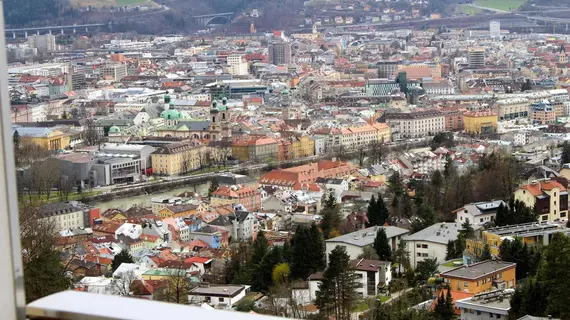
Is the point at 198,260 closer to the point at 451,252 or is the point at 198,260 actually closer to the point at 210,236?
the point at 210,236

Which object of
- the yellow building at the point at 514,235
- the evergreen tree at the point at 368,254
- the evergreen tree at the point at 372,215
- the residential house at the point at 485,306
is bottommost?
the evergreen tree at the point at 372,215

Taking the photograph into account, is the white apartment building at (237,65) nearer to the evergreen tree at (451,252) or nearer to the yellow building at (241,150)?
the yellow building at (241,150)

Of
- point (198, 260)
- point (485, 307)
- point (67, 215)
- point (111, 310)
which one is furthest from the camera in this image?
point (67, 215)

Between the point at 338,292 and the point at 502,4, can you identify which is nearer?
the point at 338,292

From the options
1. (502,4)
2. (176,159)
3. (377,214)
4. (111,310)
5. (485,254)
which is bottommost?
(176,159)

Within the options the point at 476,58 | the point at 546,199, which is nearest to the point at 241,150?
the point at 546,199

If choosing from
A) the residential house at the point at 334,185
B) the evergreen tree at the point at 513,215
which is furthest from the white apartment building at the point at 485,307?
the residential house at the point at 334,185
